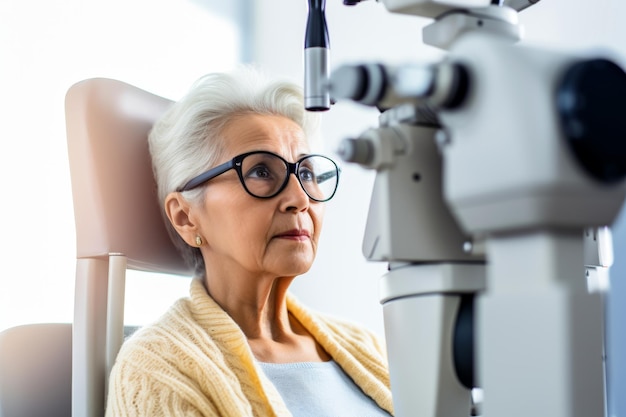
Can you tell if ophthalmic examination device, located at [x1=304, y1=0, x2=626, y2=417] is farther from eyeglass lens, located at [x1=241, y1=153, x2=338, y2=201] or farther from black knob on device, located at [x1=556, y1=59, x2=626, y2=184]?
eyeglass lens, located at [x1=241, y1=153, x2=338, y2=201]

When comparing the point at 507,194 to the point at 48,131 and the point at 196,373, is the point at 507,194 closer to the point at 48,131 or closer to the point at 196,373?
the point at 196,373

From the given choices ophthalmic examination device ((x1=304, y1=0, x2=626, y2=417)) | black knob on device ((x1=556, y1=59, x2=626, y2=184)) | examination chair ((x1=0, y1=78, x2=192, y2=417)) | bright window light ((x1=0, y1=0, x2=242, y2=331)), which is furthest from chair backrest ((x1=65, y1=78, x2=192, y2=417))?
black knob on device ((x1=556, y1=59, x2=626, y2=184))

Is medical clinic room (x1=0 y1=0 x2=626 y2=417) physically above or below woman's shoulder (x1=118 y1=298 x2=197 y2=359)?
above

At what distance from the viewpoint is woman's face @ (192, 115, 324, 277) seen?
1.38 m

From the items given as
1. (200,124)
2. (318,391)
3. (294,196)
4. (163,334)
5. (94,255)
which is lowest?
(318,391)

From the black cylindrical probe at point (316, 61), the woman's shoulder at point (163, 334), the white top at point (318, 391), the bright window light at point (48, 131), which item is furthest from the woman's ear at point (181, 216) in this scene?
the black cylindrical probe at point (316, 61)

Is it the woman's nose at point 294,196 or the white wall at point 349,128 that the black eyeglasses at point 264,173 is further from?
the white wall at point 349,128

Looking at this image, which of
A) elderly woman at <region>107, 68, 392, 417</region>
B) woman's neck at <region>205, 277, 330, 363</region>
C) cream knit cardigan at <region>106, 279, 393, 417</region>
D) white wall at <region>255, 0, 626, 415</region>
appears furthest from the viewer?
white wall at <region>255, 0, 626, 415</region>

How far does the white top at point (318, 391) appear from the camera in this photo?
1344 mm

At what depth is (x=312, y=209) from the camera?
144cm

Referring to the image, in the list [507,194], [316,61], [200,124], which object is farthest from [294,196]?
[507,194]

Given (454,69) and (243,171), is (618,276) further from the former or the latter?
(454,69)

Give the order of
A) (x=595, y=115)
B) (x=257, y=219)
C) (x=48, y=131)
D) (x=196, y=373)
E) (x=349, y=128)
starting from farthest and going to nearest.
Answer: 1. (x=349, y=128)
2. (x=48, y=131)
3. (x=257, y=219)
4. (x=196, y=373)
5. (x=595, y=115)

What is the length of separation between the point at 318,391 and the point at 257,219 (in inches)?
13.4
